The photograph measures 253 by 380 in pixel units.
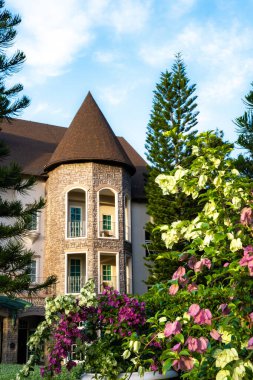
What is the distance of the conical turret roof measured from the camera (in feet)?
67.9

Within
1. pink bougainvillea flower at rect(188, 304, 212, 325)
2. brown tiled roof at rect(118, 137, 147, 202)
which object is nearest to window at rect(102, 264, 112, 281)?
brown tiled roof at rect(118, 137, 147, 202)

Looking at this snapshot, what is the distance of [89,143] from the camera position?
21.2m

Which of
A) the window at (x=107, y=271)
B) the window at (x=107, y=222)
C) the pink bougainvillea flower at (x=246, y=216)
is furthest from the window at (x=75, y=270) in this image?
the pink bougainvillea flower at (x=246, y=216)

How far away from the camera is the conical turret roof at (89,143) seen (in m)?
20.7

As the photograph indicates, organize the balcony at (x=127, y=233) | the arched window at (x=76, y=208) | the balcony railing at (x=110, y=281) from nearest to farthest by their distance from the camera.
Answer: the balcony railing at (x=110, y=281)
the balcony at (x=127, y=233)
the arched window at (x=76, y=208)

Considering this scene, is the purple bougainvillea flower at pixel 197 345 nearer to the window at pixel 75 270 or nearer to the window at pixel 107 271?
the window at pixel 75 270

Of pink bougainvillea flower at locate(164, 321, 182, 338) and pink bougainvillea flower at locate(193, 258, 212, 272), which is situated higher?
pink bougainvillea flower at locate(193, 258, 212, 272)

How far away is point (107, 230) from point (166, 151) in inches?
160

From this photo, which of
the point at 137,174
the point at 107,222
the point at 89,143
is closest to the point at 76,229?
the point at 107,222

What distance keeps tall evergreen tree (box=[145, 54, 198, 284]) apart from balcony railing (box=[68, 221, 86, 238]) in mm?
2619

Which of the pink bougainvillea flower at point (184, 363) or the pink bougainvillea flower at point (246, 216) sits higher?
the pink bougainvillea flower at point (246, 216)

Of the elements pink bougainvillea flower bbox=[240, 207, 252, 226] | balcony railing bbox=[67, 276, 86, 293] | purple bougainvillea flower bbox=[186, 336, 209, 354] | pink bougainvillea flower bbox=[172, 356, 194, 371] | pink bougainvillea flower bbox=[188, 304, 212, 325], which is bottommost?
pink bougainvillea flower bbox=[172, 356, 194, 371]

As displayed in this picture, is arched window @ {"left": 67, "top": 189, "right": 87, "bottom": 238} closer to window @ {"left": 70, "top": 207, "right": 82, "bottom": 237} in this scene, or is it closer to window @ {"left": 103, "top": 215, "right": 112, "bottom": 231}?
window @ {"left": 70, "top": 207, "right": 82, "bottom": 237}

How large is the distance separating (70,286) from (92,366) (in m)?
13.0
